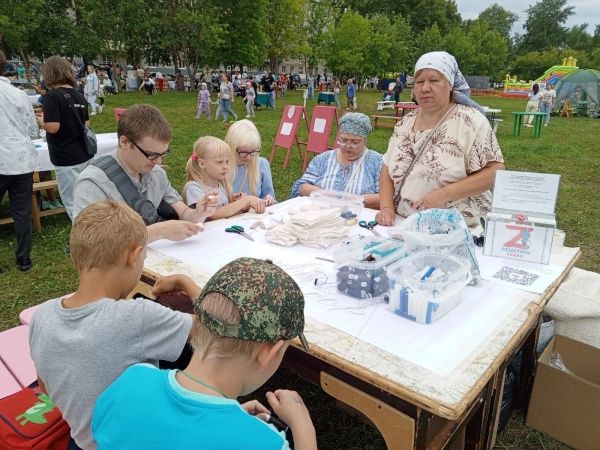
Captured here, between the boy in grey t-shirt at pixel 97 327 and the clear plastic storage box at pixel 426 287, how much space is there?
0.72 meters

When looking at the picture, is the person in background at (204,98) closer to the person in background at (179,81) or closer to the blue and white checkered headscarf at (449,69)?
the blue and white checkered headscarf at (449,69)

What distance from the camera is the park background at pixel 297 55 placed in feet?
12.5

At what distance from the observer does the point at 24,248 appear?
4.02 meters

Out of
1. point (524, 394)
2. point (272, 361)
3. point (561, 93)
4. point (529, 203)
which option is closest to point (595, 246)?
point (524, 394)

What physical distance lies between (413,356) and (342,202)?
1465mm

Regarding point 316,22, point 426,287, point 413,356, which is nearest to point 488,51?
point 316,22

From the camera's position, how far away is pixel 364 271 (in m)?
1.65

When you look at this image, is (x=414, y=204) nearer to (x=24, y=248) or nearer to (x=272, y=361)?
(x=272, y=361)

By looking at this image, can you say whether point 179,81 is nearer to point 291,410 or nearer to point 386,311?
point 386,311

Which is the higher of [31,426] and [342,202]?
[342,202]

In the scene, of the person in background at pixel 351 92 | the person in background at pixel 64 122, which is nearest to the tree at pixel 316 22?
the person in background at pixel 351 92

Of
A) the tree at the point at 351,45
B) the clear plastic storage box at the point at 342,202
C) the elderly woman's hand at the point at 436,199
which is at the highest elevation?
the tree at the point at 351,45

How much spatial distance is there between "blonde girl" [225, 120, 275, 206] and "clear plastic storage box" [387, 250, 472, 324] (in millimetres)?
1829

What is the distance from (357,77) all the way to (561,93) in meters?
18.9
